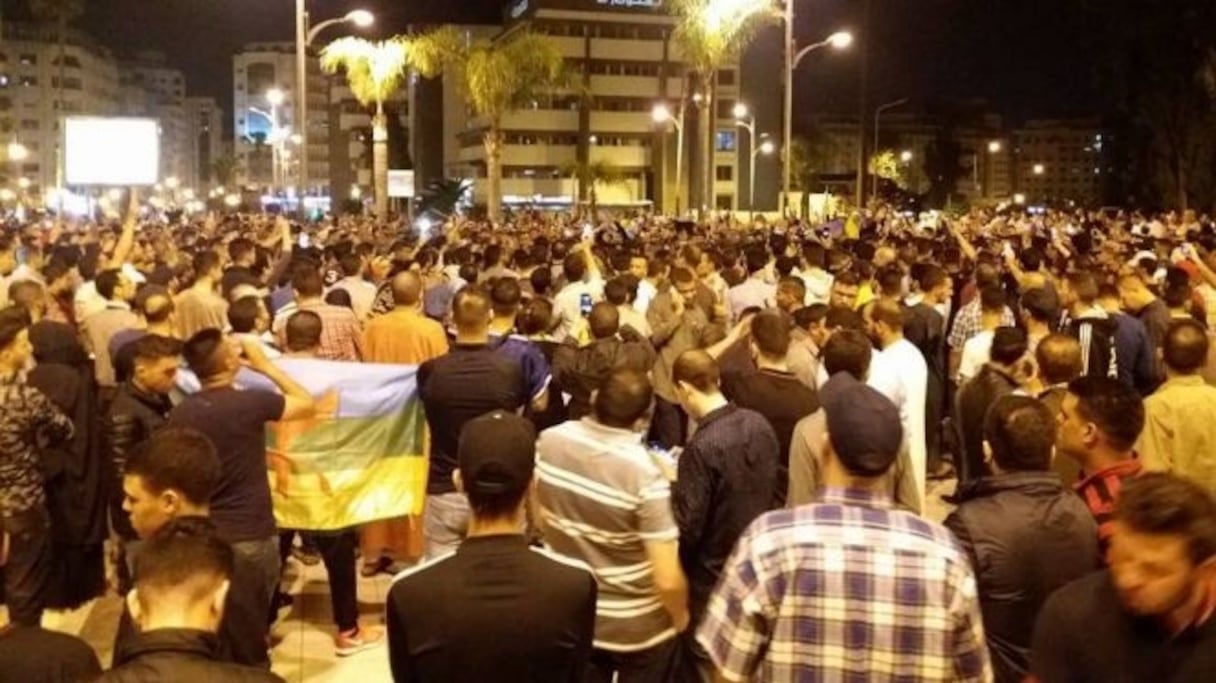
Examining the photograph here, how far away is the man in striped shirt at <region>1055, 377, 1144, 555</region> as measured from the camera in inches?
188

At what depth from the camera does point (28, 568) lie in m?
6.65

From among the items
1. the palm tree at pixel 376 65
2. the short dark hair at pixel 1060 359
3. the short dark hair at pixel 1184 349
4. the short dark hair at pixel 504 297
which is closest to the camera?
the short dark hair at pixel 1184 349

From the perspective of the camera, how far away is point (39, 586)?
673 centimetres

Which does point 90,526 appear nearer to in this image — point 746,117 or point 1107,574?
point 1107,574

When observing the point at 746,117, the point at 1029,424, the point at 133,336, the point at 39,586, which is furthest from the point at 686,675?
the point at 746,117

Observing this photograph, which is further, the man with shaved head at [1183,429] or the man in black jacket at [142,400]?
the man in black jacket at [142,400]

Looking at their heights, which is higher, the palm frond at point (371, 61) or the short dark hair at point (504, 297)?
the palm frond at point (371, 61)

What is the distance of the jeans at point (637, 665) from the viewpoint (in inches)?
195

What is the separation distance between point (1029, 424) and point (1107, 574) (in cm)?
132

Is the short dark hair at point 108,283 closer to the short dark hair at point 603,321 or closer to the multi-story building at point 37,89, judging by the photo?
the short dark hair at point 603,321

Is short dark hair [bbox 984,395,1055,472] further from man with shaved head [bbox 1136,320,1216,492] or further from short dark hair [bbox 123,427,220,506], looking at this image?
short dark hair [bbox 123,427,220,506]

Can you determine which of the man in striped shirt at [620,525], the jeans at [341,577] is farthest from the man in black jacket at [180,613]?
the jeans at [341,577]

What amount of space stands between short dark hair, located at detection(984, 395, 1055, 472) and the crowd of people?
1 cm

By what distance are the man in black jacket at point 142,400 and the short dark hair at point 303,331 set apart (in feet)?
3.58
